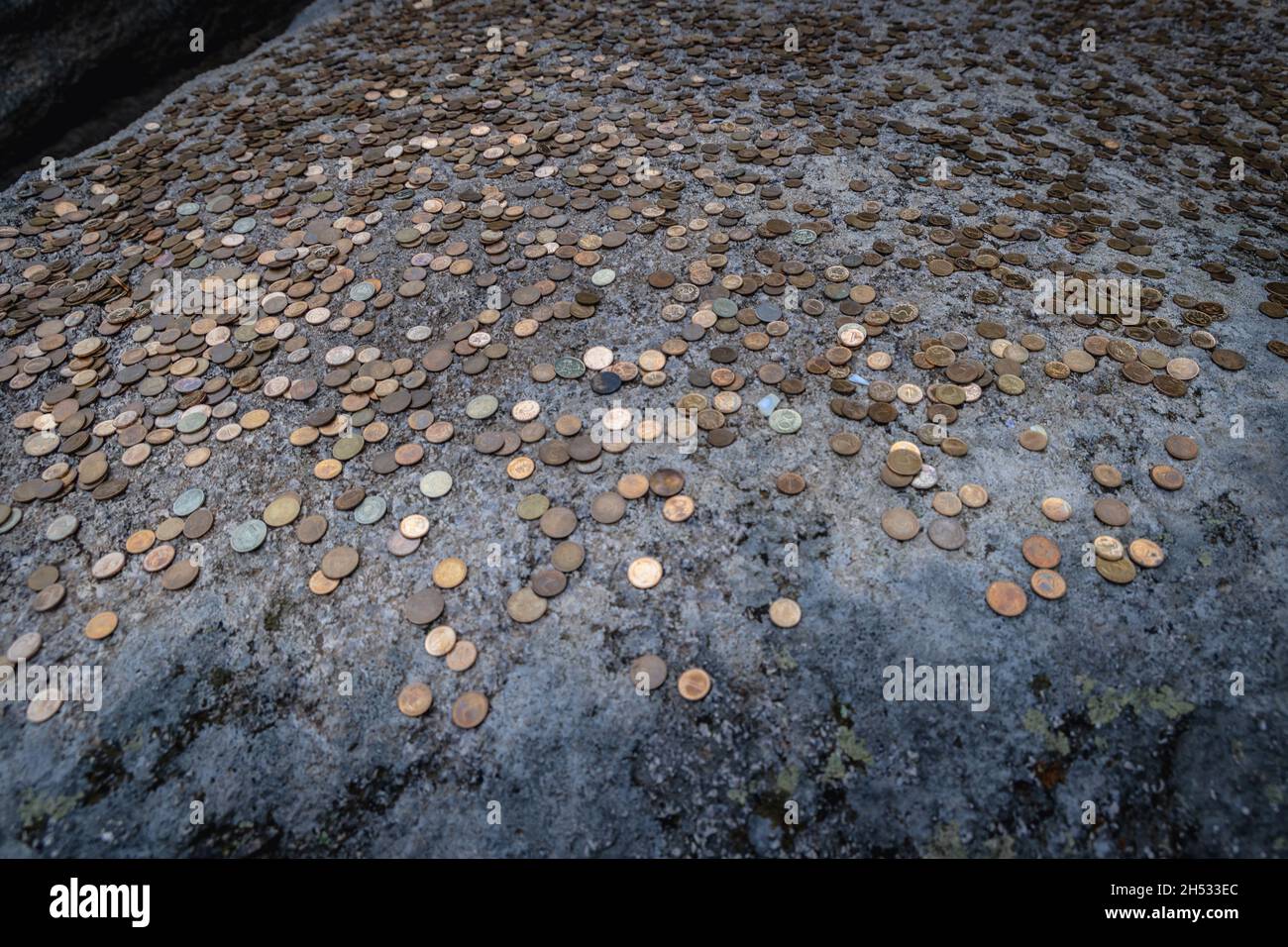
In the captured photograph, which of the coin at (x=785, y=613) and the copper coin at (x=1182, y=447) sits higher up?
the copper coin at (x=1182, y=447)

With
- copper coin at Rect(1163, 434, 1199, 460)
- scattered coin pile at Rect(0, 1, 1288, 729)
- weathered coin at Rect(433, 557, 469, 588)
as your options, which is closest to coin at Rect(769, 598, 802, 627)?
scattered coin pile at Rect(0, 1, 1288, 729)

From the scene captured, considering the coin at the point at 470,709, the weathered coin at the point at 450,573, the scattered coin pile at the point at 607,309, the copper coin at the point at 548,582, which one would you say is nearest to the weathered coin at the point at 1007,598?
the scattered coin pile at the point at 607,309

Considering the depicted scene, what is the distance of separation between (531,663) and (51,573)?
1.70 meters

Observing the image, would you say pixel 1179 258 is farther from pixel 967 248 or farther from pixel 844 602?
pixel 844 602

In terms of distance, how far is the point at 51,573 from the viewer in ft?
7.63

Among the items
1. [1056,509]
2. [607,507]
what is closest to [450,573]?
[607,507]

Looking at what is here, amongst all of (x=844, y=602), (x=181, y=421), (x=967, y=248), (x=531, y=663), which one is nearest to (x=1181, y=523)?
(x=844, y=602)

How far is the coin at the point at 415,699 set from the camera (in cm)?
194

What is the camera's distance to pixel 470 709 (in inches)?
75.9

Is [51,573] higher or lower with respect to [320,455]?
lower

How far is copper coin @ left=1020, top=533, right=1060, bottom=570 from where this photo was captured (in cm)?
211

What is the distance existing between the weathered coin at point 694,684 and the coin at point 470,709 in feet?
1.79

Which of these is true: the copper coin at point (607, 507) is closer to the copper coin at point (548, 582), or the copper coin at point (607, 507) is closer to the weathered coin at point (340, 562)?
the copper coin at point (548, 582)

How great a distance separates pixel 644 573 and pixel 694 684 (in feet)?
1.26
